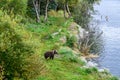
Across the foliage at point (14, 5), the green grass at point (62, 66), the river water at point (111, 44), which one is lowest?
the river water at point (111, 44)

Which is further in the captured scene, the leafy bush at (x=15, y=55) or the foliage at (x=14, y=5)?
the foliage at (x=14, y=5)

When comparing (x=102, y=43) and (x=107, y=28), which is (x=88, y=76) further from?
(x=107, y=28)

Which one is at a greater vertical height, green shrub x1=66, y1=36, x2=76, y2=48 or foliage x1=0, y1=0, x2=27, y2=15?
foliage x1=0, y1=0, x2=27, y2=15

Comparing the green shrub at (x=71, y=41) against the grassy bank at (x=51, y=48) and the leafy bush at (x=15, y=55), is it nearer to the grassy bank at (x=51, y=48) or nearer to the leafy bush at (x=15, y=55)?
the grassy bank at (x=51, y=48)

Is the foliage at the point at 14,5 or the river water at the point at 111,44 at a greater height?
the foliage at the point at 14,5

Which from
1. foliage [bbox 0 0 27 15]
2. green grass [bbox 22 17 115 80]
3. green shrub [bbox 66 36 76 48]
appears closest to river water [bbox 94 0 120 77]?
green shrub [bbox 66 36 76 48]

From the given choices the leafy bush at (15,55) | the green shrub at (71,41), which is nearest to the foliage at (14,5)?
the green shrub at (71,41)

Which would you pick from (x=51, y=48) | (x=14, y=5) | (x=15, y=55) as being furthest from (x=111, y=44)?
(x=15, y=55)

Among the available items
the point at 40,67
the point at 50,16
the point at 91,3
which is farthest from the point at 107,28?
the point at 40,67

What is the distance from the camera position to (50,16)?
66.8m

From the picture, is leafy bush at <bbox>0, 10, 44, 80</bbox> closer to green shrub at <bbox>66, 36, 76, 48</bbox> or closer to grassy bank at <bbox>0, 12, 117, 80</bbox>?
grassy bank at <bbox>0, 12, 117, 80</bbox>

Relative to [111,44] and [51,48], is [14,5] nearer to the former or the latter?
[51,48]

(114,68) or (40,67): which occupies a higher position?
(40,67)

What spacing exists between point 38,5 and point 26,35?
3707 centimetres
